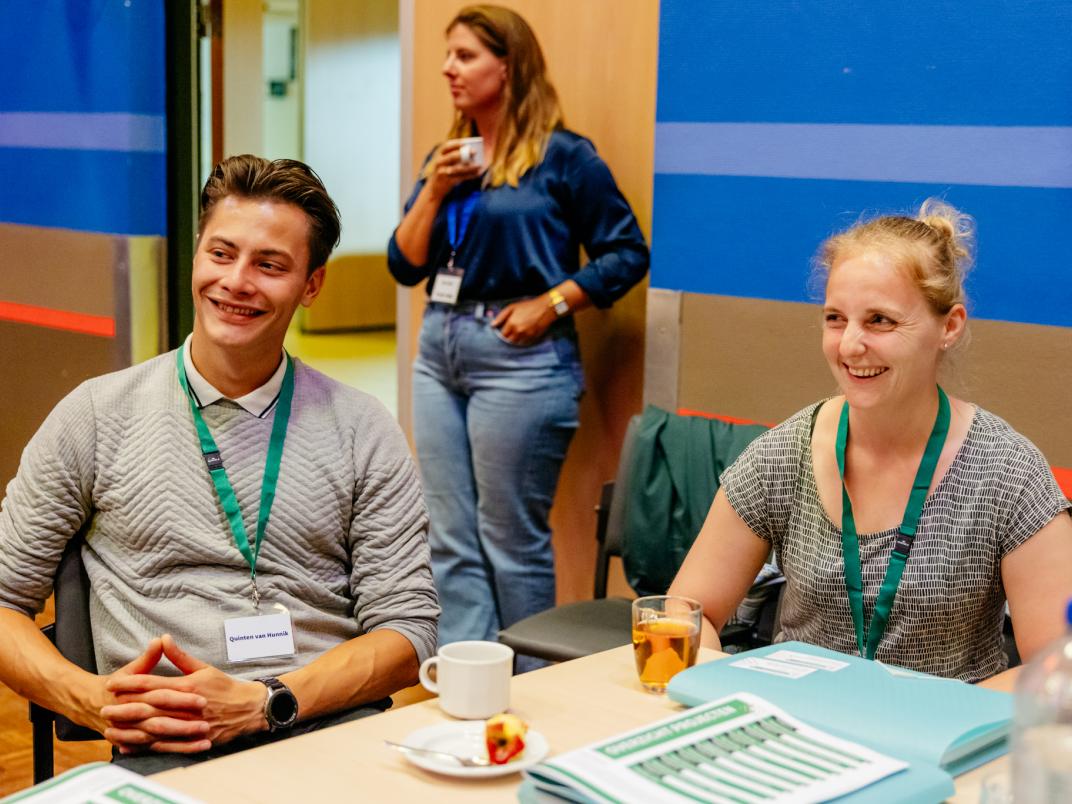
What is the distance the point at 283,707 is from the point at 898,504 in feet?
3.17

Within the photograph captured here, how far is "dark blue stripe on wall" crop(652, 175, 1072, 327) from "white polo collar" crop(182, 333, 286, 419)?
1.53 metres

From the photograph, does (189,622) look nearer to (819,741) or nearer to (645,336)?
(819,741)

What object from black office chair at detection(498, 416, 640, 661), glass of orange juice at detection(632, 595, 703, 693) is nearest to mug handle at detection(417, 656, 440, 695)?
glass of orange juice at detection(632, 595, 703, 693)

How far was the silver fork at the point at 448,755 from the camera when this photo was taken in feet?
4.61

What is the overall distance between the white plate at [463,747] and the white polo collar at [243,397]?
0.73 metres

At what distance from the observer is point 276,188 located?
2.12 m

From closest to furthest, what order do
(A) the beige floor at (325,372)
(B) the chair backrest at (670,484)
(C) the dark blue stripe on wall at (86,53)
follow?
(B) the chair backrest at (670,484), (A) the beige floor at (325,372), (C) the dark blue stripe on wall at (86,53)

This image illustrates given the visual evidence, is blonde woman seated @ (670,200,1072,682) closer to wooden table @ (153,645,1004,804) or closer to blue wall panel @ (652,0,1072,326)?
wooden table @ (153,645,1004,804)

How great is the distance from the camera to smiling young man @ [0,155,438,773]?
198 cm

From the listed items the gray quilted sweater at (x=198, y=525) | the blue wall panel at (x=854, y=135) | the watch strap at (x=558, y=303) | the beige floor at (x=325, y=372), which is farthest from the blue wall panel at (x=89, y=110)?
the gray quilted sweater at (x=198, y=525)

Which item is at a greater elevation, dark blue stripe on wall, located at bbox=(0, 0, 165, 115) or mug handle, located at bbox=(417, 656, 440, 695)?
dark blue stripe on wall, located at bbox=(0, 0, 165, 115)

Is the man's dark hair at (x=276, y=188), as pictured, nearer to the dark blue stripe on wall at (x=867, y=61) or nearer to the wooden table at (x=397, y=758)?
the wooden table at (x=397, y=758)

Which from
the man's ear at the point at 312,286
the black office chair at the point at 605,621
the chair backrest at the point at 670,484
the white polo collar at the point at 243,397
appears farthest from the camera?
the chair backrest at the point at 670,484

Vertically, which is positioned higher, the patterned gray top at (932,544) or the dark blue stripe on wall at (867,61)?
the dark blue stripe on wall at (867,61)
